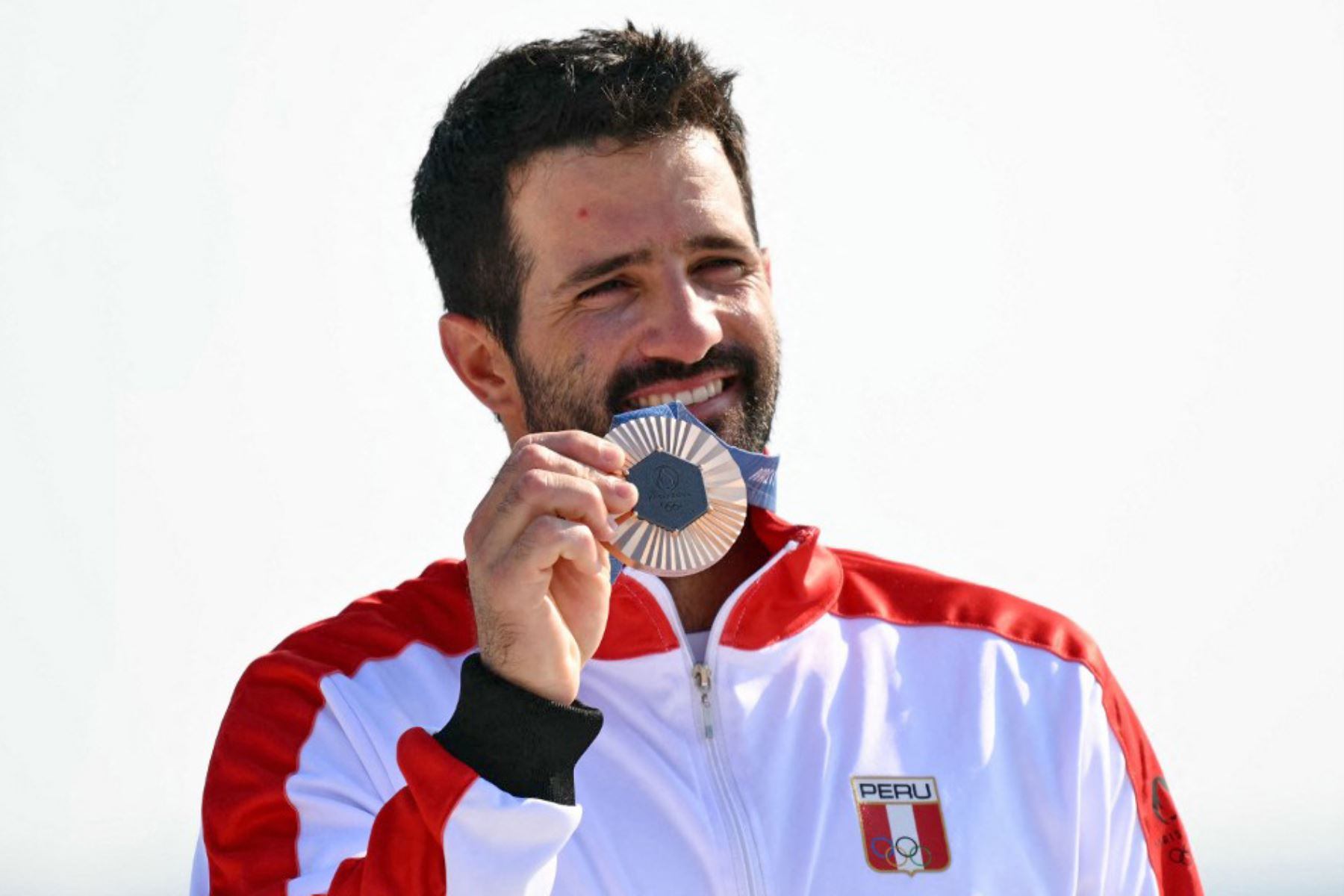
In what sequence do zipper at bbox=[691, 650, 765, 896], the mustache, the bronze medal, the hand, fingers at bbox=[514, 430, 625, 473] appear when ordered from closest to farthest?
1. the hand
2. fingers at bbox=[514, 430, 625, 473]
3. the bronze medal
4. zipper at bbox=[691, 650, 765, 896]
5. the mustache

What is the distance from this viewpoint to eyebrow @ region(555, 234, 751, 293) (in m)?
4.66

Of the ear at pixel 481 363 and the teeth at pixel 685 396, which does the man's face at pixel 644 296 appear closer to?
the teeth at pixel 685 396

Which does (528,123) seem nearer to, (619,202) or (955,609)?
(619,202)

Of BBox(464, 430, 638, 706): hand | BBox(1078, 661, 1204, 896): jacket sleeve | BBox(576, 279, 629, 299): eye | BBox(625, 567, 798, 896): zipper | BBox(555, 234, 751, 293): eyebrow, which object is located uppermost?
BBox(555, 234, 751, 293): eyebrow

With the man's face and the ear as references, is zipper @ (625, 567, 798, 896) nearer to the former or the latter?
the man's face

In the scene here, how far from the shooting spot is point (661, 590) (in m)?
4.50

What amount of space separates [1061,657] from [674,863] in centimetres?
117

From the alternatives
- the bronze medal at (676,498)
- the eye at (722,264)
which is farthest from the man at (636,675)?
the bronze medal at (676,498)

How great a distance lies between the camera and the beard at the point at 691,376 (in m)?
4.61

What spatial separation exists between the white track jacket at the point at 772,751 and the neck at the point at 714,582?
9 centimetres

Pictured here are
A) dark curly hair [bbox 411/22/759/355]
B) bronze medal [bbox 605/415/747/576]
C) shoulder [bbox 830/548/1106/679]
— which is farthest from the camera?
dark curly hair [bbox 411/22/759/355]

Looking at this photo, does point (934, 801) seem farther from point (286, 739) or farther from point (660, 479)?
point (286, 739)

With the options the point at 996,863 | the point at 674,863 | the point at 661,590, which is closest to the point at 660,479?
the point at 661,590

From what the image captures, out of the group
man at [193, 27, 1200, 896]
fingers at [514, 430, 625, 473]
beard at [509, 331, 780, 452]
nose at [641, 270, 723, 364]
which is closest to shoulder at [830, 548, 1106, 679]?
man at [193, 27, 1200, 896]
